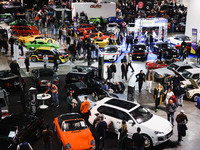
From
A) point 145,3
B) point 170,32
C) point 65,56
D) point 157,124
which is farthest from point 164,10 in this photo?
point 157,124

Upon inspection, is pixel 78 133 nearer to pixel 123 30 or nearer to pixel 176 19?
pixel 123 30

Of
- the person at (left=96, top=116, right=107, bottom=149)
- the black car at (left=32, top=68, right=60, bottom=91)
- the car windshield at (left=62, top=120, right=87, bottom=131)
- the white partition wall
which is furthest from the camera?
the white partition wall

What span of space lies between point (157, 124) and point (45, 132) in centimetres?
444

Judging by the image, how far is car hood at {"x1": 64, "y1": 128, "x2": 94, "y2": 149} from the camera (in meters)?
10.1

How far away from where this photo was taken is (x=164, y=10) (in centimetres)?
4509

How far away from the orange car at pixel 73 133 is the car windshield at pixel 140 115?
199 cm

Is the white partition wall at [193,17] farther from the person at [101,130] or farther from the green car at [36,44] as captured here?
the person at [101,130]

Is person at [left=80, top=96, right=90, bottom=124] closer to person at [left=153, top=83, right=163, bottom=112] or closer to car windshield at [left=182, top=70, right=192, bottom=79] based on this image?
person at [left=153, top=83, right=163, bottom=112]

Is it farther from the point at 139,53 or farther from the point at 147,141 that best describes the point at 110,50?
the point at 147,141

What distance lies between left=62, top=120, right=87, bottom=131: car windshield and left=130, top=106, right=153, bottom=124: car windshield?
6.85 feet

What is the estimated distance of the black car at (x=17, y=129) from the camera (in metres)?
9.95

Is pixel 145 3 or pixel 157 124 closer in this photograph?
pixel 157 124

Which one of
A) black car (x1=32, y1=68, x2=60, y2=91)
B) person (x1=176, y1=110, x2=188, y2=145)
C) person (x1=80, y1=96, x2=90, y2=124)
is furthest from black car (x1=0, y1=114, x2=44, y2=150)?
person (x1=176, y1=110, x2=188, y2=145)

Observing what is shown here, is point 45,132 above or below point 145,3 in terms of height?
below
